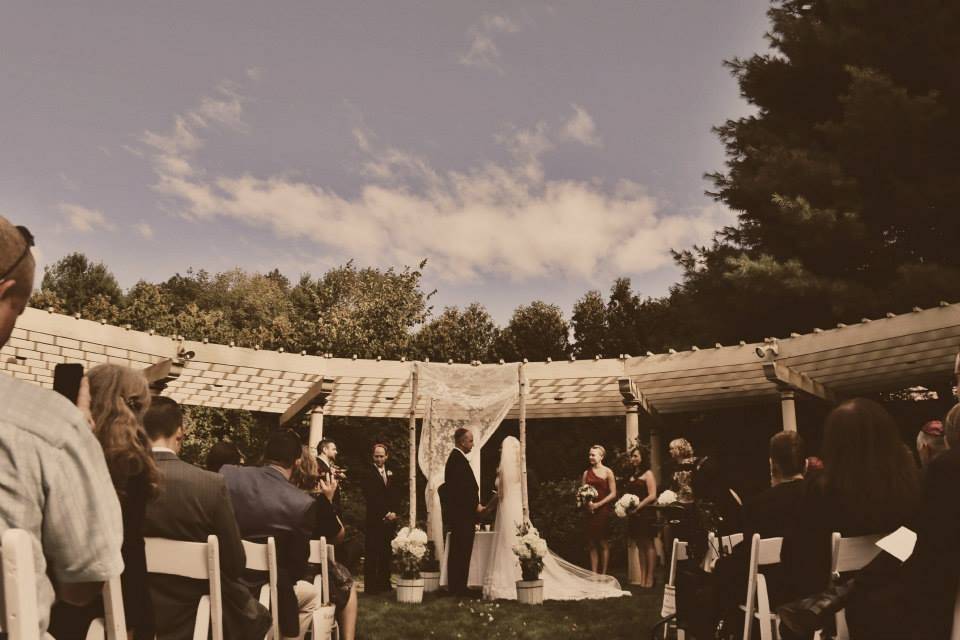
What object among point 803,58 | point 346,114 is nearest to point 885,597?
point 803,58

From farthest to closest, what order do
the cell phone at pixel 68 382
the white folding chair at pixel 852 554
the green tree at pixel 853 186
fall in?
1. the green tree at pixel 853 186
2. the white folding chair at pixel 852 554
3. the cell phone at pixel 68 382

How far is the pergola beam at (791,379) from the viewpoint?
10.8 meters

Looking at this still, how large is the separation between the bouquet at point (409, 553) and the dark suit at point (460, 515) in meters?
0.63

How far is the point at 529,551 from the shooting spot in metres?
8.38

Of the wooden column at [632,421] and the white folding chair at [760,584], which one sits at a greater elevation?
the wooden column at [632,421]

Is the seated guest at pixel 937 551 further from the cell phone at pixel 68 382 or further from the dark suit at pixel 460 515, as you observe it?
the dark suit at pixel 460 515

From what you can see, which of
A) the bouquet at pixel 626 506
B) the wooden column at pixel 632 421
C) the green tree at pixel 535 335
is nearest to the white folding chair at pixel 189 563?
the bouquet at pixel 626 506

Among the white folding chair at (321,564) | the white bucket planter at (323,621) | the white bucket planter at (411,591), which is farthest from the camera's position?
the white bucket planter at (411,591)

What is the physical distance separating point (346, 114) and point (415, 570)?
21.1 meters

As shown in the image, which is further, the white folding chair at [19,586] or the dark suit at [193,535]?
the dark suit at [193,535]

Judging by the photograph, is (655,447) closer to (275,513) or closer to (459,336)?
(275,513)

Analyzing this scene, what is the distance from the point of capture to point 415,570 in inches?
343

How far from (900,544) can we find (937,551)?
22cm

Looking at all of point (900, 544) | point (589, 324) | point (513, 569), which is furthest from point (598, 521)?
point (589, 324)
